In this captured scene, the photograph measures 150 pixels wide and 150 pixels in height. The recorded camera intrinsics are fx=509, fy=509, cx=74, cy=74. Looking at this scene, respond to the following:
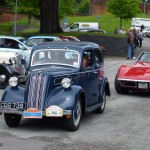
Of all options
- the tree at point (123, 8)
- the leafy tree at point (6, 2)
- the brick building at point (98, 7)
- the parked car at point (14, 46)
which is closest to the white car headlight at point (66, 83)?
the parked car at point (14, 46)

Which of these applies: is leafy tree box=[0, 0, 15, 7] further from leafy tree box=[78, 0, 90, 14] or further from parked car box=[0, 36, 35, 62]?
leafy tree box=[78, 0, 90, 14]

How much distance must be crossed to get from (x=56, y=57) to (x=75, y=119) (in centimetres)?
162

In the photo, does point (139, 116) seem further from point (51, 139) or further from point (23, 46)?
point (23, 46)

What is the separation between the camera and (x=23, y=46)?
20.3m

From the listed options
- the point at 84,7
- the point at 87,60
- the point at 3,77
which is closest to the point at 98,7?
the point at 84,7

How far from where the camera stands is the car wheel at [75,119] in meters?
9.62

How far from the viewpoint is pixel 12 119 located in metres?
10.2

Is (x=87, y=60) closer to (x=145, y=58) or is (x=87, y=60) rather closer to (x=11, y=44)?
(x=145, y=58)

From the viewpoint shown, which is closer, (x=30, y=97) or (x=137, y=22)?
(x=30, y=97)

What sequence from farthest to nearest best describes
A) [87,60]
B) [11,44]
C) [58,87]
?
[11,44]
[87,60]
[58,87]

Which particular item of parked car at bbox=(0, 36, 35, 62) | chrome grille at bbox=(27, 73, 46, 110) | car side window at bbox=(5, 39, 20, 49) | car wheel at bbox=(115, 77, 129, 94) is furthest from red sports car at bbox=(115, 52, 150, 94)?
car side window at bbox=(5, 39, 20, 49)

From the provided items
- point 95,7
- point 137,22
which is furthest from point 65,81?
point 95,7

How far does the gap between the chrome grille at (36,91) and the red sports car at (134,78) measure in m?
5.74

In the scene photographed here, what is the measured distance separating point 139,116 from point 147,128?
4.68 feet
